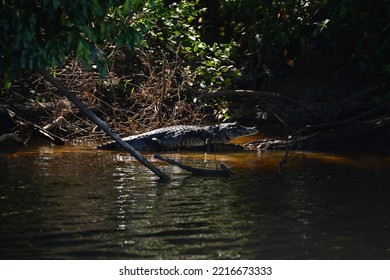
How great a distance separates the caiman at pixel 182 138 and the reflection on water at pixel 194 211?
146 centimetres

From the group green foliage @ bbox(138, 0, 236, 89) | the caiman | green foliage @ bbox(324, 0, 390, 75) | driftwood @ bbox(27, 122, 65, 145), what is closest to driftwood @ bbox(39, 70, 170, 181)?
the caiman

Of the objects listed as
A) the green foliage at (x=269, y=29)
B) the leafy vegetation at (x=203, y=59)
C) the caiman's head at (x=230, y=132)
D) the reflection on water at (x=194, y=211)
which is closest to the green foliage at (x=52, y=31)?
the reflection on water at (x=194, y=211)

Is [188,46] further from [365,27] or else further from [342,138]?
[342,138]

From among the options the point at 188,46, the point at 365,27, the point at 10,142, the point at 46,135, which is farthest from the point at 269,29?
the point at 10,142

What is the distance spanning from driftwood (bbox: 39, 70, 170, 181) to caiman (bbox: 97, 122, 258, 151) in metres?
3.17

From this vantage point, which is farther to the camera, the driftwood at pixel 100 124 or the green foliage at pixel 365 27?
the green foliage at pixel 365 27

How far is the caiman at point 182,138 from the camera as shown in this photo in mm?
12492

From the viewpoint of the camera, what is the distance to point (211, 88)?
1436cm

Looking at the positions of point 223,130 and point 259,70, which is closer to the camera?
point 223,130

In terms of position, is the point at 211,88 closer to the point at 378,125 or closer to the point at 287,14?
the point at 287,14

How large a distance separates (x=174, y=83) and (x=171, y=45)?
81 cm

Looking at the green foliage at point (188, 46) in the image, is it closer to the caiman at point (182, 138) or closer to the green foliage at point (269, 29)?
the green foliage at point (269, 29)

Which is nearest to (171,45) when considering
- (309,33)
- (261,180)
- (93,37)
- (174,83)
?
(174,83)

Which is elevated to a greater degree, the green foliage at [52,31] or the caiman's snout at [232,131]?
the green foliage at [52,31]
